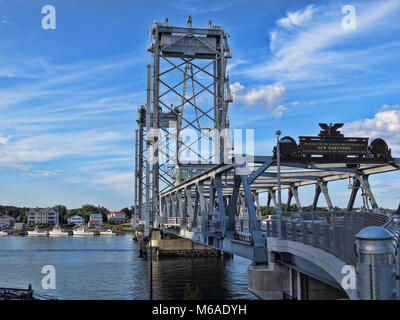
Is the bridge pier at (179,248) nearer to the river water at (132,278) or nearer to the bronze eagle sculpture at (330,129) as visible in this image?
the river water at (132,278)

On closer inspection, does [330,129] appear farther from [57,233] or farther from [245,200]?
[57,233]

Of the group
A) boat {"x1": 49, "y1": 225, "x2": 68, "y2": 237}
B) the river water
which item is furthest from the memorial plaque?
boat {"x1": 49, "y1": 225, "x2": 68, "y2": 237}

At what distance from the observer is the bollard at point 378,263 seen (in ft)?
20.1

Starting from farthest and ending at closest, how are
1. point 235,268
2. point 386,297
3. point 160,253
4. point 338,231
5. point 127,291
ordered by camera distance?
point 160,253 < point 235,268 < point 127,291 < point 338,231 < point 386,297

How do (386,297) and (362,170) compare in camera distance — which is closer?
(386,297)

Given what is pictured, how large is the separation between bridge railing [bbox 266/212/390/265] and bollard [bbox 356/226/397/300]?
9.91 ft

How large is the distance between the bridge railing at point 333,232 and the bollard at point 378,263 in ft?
9.91

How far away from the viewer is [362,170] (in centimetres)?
3128

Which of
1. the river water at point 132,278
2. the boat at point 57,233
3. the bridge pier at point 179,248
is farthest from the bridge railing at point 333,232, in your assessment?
A: the boat at point 57,233

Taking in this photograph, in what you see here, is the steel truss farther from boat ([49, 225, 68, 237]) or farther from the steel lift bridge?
boat ([49, 225, 68, 237])

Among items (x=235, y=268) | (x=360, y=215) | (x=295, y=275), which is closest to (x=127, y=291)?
(x=235, y=268)

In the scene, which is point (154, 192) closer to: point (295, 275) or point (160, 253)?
point (160, 253)
